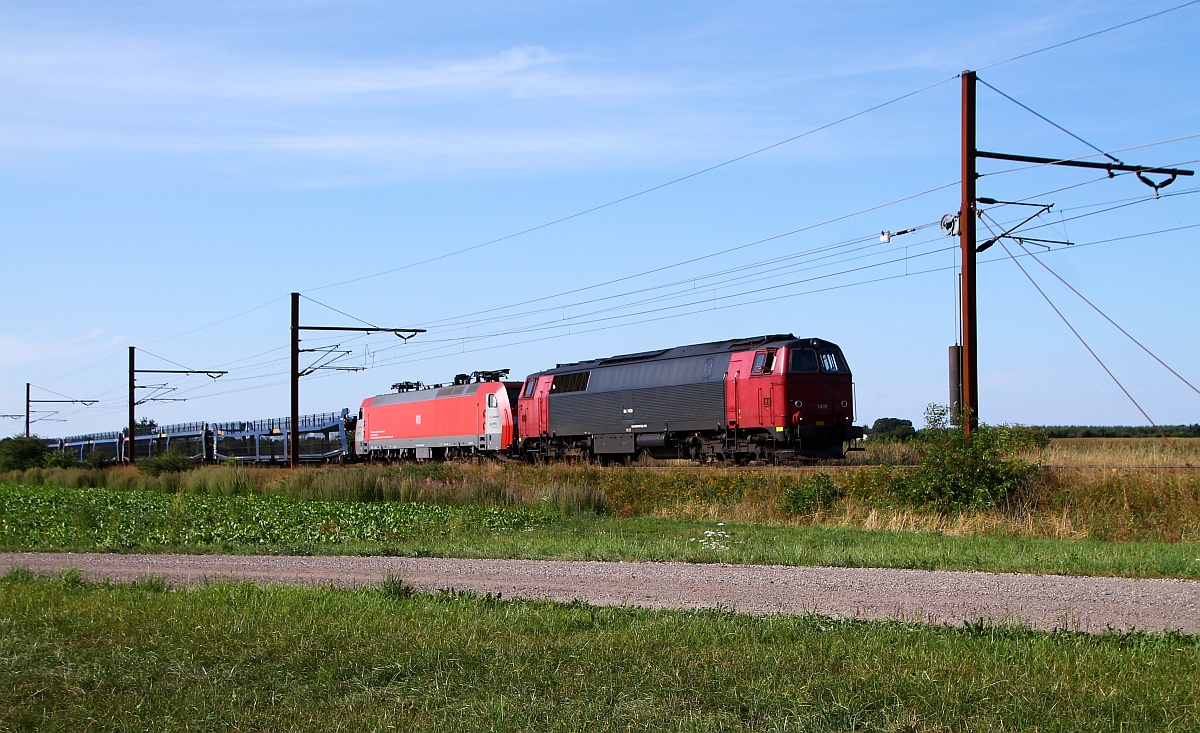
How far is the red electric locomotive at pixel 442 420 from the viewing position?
1909 inches

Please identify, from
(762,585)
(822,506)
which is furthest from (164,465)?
(762,585)

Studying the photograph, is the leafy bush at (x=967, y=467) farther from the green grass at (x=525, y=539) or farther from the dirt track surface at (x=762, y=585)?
the dirt track surface at (x=762, y=585)

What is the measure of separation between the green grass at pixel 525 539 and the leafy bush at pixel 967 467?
1.84m

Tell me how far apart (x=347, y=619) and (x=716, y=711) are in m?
4.56

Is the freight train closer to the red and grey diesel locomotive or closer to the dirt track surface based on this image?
the red and grey diesel locomotive

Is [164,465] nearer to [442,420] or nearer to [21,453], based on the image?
[442,420]

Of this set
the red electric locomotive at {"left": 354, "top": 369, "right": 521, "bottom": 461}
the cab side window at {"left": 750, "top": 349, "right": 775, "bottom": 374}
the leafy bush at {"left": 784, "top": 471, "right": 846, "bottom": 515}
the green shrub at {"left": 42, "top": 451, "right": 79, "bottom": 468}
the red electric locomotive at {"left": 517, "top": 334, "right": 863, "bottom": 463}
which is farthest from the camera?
the green shrub at {"left": 42, "top": 451, "right": 79, "bottom": 468}

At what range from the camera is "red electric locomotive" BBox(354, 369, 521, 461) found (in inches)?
1909

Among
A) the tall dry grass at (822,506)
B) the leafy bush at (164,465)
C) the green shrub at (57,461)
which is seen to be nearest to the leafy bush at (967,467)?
the tall dry grass at (822,506)

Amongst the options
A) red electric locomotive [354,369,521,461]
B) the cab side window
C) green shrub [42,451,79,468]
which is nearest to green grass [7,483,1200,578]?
the cab side window

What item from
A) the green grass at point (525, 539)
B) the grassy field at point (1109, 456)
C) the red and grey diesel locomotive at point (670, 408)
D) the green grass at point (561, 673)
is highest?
the red and grey diesel locomotive at point (670, 408)

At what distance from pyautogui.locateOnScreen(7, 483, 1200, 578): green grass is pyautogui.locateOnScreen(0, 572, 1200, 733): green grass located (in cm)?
575

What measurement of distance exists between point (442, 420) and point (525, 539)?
33389 mm

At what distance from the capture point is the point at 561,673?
7.73 m
